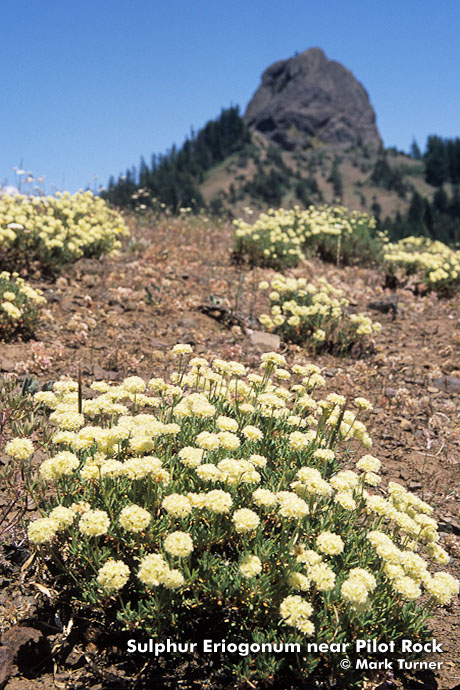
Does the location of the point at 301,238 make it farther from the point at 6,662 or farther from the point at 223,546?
the point at 6,662

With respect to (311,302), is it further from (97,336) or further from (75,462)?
(75,462)

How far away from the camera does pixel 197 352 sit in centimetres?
679

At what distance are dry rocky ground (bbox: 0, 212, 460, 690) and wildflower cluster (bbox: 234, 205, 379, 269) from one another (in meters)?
0.50

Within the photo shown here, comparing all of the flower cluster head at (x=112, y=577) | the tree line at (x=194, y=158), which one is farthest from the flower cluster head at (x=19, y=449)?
the tree line at (x=194, y=158)

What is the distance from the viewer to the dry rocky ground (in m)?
2.77

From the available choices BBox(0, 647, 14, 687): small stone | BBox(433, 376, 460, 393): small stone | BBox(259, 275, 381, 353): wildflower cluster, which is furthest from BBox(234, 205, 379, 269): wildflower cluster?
BBox(0, 647, 14, 687): small stone

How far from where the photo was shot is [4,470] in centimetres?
384

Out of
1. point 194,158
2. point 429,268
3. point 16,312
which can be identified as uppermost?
point 194,158

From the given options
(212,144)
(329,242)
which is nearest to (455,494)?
(329,242)

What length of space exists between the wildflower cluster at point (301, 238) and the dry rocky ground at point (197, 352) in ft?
1.63

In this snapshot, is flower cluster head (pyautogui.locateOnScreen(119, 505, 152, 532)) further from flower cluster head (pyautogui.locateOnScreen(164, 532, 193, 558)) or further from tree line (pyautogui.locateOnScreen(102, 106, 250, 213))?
tree line (pyautogui.locateOnScreen(102, 106, 250, 213))

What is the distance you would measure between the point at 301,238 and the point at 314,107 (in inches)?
6065

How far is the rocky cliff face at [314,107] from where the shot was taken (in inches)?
5625

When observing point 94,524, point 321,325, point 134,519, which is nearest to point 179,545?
point 134,519
